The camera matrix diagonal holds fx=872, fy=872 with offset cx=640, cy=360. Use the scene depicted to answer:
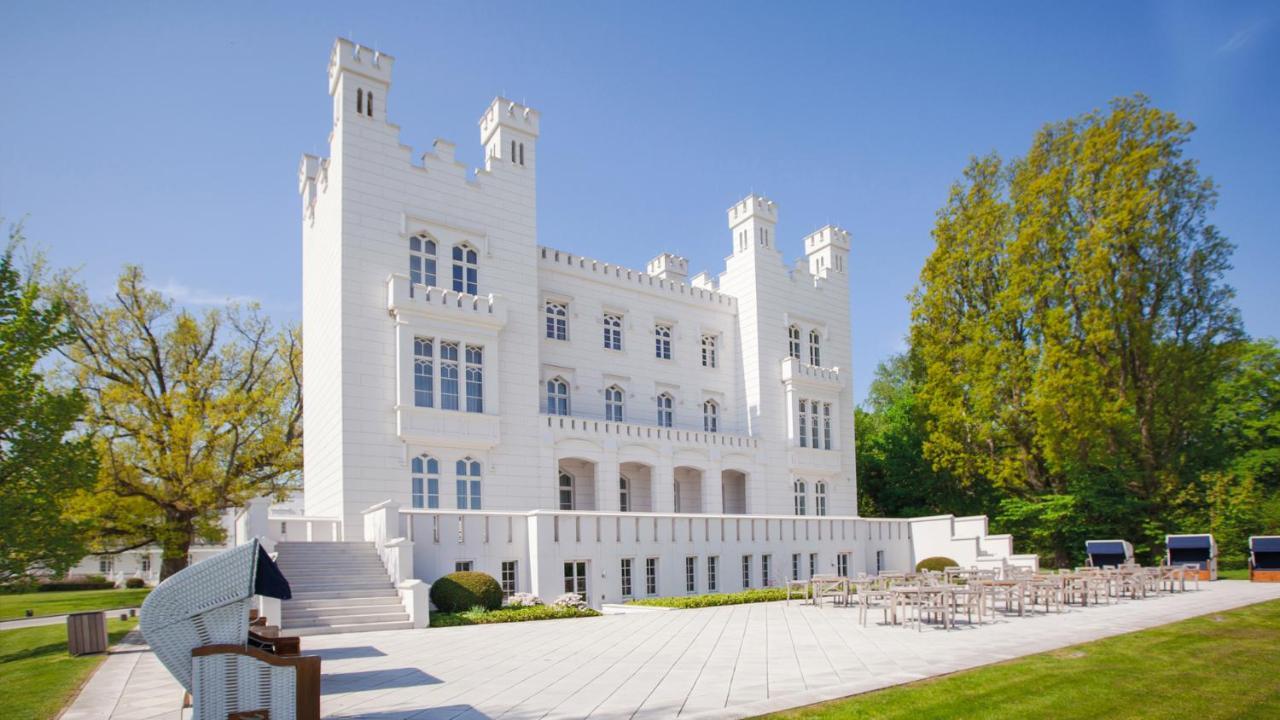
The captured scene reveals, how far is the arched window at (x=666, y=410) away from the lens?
32.7m

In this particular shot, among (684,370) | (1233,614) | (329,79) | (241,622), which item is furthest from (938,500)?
(241,622)

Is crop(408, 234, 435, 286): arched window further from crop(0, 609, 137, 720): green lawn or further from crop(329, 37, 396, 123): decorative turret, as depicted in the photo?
crop(0, 609, 137, 720): green lawn

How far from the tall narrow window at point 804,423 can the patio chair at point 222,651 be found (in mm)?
28624

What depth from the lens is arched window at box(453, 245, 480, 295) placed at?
26500 mm

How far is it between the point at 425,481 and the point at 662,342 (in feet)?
39.0

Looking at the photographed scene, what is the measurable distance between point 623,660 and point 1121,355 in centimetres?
2695

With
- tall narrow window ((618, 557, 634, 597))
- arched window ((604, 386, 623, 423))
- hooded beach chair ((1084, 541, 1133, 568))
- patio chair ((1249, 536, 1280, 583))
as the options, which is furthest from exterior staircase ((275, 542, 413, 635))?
patio chair ((1249, 536, 1280, 583))

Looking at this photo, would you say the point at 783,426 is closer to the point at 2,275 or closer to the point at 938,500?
the point at 938,500

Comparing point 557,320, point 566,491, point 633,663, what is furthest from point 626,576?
point 633,663

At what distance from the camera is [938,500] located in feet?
130

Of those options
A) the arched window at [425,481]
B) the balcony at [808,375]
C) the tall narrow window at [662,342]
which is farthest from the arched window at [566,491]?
the balcony at [808,375]

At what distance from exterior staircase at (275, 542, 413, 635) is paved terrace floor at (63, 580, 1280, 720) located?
29.5 inches

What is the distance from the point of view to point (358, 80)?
25250 millimetres

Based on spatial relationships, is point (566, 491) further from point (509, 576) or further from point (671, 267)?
point (671, 267)
